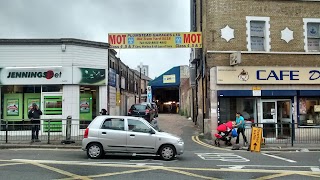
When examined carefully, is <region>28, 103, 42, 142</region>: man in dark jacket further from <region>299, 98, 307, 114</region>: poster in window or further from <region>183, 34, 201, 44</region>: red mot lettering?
<region>299, 98, 307, 114</region>: poster in window

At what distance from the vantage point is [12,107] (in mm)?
20578

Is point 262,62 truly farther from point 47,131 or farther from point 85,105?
point 47,131

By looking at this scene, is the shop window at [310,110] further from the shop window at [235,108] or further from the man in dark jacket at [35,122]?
the man in dark jacket at [35,122]

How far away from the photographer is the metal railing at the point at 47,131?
17.2m

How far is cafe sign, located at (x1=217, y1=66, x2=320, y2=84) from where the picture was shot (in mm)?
19625

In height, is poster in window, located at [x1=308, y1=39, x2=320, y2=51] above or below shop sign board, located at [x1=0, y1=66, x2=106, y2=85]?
above

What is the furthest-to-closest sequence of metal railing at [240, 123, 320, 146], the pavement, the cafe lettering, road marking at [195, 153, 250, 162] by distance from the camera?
the cafe lettering
metal railing at [240, 123, 320, 146]
road marking at [195, 153, 250, 162]
the pavement

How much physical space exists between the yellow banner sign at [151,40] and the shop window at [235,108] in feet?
12.7

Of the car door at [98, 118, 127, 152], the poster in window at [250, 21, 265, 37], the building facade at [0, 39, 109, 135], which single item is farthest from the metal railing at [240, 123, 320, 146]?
the building facade at [0, 39, 109, 135]

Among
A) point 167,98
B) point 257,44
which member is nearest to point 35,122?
point 257,44

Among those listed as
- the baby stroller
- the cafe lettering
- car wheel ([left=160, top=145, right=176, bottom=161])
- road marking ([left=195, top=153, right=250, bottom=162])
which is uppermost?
the cafe lettering

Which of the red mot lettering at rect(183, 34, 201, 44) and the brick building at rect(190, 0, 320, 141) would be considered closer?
the brick building at rect(190, 0, 320, 141)

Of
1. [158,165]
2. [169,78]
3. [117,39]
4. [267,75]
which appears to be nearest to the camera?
[158,165]

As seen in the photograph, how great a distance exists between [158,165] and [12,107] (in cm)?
1188
